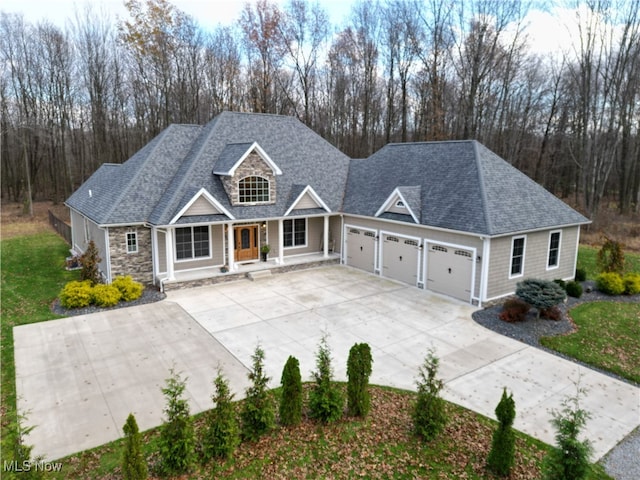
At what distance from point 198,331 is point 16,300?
25.1ft

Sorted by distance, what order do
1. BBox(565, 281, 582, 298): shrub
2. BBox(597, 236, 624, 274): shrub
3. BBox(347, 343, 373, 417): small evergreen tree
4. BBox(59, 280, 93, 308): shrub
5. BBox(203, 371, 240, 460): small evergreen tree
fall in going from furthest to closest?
BBox(597, 236, 624, 274): shrub
BBox(565, 281, 582, 298): shrub
BBox(59, 280, 93, 308): shrub
BBox(347, 343, 373, 417): small evergreen tree
BBox(203, 371, 240, 460): small evergreen tree

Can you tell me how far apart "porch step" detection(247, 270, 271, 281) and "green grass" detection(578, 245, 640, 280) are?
14.6 metres

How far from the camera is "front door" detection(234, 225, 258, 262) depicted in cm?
1930

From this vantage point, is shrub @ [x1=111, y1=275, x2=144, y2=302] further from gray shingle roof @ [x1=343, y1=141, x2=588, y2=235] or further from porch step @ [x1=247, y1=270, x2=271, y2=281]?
gray shingle roof @ [x1=343, y1=141, x2=588, y2=235]

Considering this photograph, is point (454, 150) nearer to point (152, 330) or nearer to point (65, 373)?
point (152, 330)

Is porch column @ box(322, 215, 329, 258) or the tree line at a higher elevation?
the tree line

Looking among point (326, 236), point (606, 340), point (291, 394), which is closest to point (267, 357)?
point (291, 394)

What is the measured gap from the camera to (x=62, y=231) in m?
26.4

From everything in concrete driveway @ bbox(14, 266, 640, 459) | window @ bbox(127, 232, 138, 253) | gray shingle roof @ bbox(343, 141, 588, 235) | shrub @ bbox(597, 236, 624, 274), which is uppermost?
gray shingle roof @ bbox(343, 141, 588, 235)

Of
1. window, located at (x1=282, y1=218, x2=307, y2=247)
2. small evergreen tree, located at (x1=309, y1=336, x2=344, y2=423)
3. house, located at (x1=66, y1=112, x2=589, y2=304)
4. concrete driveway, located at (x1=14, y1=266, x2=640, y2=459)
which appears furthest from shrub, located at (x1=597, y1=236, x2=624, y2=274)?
small evergreen tree, located at (x1=309, y1=336, x2=344, y2=423)

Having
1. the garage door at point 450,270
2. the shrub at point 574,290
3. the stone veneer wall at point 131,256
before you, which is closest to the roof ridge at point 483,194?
the garage door at point 450,270

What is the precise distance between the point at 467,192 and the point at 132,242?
44.6 ft

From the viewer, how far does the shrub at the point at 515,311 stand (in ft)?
43.8

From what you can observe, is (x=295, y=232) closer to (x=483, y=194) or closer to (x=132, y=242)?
(x=132, y=242)
